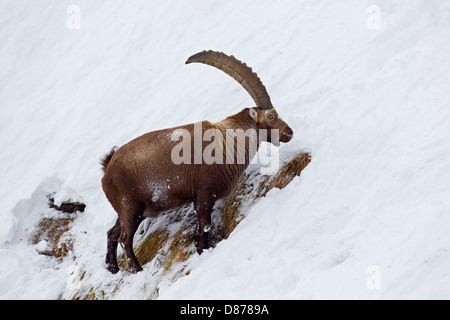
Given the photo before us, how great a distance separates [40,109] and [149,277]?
9292 mm

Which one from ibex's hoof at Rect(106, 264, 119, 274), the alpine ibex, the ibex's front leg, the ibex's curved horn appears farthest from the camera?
ibex's hoof at Rect(106, 264, 119, 274)

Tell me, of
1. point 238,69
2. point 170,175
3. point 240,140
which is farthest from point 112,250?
point 238,69

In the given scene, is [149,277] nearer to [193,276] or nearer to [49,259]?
[193,276]

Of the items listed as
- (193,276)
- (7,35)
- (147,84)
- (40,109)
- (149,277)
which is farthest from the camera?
(7,35)

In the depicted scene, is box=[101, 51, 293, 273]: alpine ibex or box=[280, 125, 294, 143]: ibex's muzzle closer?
box=[101, 51, 293, 273]: alpine ibex

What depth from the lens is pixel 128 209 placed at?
24.0 feet

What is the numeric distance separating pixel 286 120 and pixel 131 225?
3499 millimetres

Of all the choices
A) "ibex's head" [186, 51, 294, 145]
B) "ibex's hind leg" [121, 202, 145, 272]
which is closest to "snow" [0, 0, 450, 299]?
"ibex's hind leg" [121, 202, 145, 272]

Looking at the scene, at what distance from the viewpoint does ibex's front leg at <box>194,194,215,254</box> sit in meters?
Result: 7.16

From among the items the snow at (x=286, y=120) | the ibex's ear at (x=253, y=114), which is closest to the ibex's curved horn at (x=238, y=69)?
the ibex's ear at (x=253, y=114)

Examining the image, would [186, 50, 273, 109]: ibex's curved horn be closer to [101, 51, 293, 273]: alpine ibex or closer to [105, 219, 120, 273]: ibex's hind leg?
[101, 51, 293, 273]: alpine ibex

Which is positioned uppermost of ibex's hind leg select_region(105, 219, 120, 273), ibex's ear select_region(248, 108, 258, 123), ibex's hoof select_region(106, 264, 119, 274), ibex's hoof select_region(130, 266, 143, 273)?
ibex's ear select_region(248, 108, 258, 123)

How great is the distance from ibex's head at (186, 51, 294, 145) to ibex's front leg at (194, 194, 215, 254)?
5.67ft
